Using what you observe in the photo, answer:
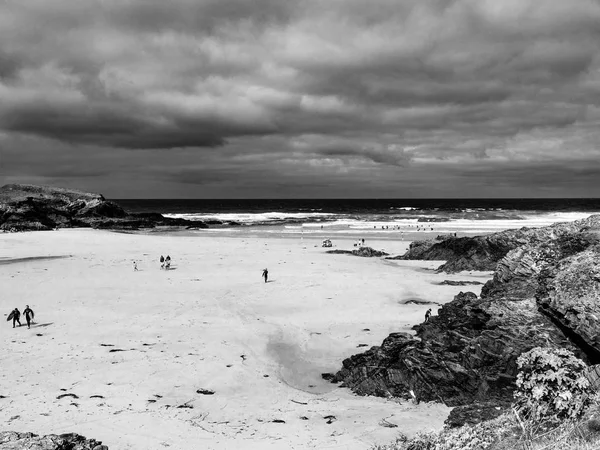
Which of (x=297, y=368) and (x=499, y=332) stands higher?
(x=499, y=332)

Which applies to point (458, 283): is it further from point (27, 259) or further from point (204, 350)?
point (27, 259)

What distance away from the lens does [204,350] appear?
16641 mm

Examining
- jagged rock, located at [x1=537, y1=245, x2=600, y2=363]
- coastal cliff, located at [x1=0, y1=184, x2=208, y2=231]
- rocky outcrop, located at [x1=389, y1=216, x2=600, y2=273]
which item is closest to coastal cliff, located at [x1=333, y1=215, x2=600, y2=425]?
jagged rock, located at [x1=537, y1=245, x2=600, y2=363]

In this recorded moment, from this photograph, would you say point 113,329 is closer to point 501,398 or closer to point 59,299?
point 59,299

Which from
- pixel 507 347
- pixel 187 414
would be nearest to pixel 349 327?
pixel 507 347

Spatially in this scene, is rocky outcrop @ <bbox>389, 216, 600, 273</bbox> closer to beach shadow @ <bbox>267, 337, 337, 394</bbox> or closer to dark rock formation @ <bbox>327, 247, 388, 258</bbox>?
dark rock formation @ <bbox>327, 247, 388, 258</bbox>

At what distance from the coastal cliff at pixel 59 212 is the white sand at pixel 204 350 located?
4513 cm

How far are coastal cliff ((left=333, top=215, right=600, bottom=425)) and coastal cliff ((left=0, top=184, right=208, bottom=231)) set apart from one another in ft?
235

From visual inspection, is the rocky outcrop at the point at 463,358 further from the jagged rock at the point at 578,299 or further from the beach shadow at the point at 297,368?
the jagged rock at the point at 578,299

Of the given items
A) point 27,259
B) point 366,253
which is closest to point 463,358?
point 366,253

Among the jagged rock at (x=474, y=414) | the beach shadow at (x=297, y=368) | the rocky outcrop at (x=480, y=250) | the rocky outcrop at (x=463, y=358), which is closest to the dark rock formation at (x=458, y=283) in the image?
the rocky outcrop at (x=480, y=250)

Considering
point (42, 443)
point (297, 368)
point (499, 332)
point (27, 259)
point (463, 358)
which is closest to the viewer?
point (42, 443)

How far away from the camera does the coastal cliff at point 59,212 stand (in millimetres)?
74000

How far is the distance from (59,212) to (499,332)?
285 ft
